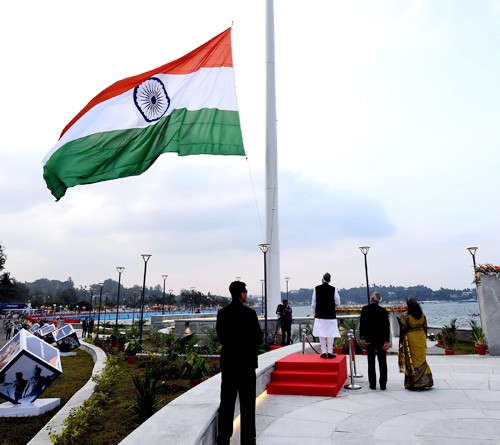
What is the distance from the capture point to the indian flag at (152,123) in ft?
32.4

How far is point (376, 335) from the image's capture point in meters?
8.62

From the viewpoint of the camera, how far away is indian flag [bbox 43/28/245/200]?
9.87 metres

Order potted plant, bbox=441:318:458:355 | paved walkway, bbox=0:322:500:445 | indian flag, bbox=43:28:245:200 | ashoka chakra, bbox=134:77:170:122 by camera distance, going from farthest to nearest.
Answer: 1. potted plant, bbox=441:318:458:355
2. ashoka chakra, bbox=134:77:170:122
3. indian flag, bbox=43:28:245:200
4. paved walkway, bbox=0:322:500:445

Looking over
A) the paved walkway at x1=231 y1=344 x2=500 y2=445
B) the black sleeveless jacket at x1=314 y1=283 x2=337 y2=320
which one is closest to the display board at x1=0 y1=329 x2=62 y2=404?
the paved walkway at x1=231 y1=344 x2=500 y2=445

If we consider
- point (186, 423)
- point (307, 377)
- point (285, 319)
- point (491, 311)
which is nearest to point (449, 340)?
point (491, 311)

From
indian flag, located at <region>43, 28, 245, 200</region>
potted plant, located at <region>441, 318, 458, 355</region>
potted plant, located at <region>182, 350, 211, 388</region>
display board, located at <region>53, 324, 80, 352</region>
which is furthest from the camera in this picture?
display board, located at <region>53, 324, 80, 352</region>

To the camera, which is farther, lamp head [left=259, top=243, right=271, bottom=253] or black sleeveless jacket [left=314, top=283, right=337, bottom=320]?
lamp head [left=259, top=243, right=271, bottom=253]

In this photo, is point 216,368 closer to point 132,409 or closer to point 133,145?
point 132,409

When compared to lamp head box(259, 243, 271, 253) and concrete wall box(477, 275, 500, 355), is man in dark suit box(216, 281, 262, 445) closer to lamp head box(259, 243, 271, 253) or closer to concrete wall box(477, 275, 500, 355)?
concrete wall box(477, 275, 500, 355)

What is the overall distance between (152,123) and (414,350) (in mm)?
8461

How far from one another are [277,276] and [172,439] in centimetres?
1614

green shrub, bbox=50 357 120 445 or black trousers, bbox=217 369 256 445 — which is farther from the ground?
black trousers, bbox=217 369 256 445

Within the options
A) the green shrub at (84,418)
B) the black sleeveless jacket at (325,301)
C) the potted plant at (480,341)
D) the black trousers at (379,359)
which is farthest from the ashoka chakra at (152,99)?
the potted plant at (480,341)

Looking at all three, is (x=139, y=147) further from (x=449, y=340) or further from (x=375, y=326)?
(x=449, y=340)
